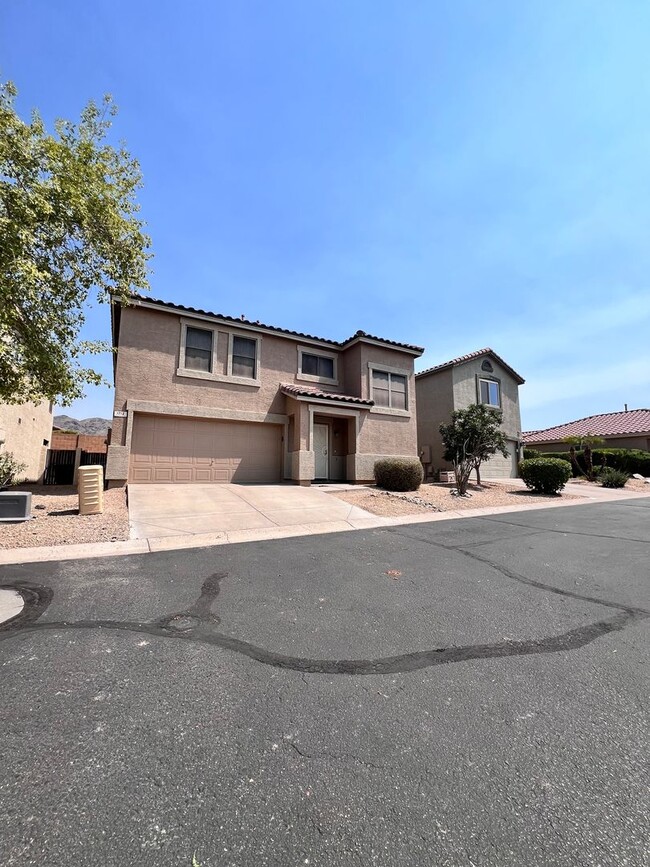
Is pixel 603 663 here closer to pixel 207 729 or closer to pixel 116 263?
pixel 207 729

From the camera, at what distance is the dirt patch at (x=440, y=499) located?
36.9 feet

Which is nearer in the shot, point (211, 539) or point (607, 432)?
point (211, 539)

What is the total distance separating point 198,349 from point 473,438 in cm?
1151

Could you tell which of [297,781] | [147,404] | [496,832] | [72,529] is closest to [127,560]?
[72,529]

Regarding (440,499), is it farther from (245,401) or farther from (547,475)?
(245,401)

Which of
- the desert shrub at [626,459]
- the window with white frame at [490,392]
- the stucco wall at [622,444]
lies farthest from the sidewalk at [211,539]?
the stucco wall at [622,444]

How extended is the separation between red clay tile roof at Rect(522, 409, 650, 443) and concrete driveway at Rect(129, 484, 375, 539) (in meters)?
23.4

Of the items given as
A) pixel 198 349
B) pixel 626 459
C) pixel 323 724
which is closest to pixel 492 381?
pixel 626 459

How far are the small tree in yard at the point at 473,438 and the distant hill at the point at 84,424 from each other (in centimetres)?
8207

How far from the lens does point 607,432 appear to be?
96.1 ft

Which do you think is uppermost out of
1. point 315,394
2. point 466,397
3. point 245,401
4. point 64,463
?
point 466,397

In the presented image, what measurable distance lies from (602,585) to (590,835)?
13.1 feet

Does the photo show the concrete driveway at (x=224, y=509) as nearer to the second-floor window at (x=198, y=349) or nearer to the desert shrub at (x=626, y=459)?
the second-floor window at (x=198, y=349)

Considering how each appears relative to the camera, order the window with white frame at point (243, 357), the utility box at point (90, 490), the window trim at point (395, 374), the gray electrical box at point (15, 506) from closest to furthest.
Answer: the gray electrical box at point (15, 506), the utility box at point (90, 490), the window with white frame at point (243, 357), the window trim at point (395, 374)
